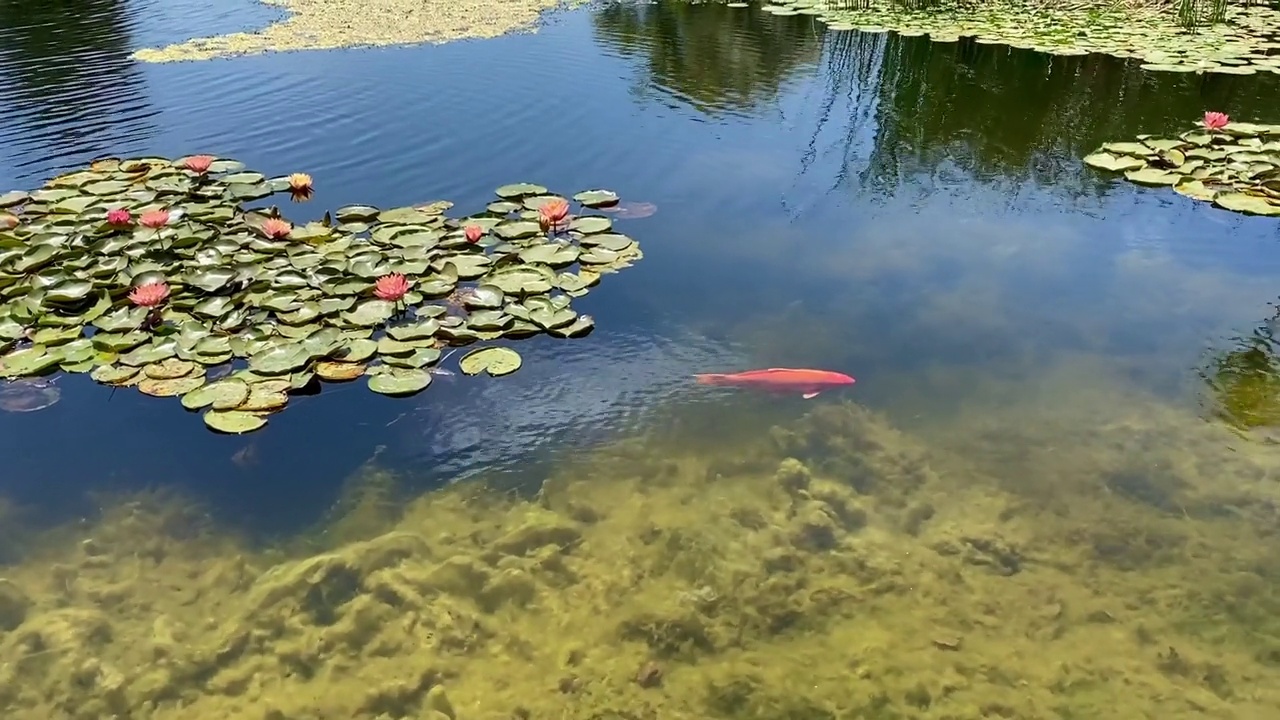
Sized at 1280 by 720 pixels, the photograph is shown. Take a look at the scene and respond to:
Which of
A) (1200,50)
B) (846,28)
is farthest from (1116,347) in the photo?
(846,28)

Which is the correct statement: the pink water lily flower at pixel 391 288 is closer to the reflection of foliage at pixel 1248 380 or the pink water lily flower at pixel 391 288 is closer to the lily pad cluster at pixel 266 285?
the lily pad cluster at pixel 266 285

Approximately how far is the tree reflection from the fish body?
4140 millimetres

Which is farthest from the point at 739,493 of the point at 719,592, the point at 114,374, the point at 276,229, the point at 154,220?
the point at 154,220

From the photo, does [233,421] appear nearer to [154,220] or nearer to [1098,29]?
[154,220]

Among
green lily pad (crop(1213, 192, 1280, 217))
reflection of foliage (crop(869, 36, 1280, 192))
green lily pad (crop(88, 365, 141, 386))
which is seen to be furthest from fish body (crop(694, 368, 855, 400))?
green lily pad (crop(1213, 192, 1280, 217))

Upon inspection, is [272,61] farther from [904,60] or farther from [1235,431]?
[1235,431]

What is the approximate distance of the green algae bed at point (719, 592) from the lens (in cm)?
199

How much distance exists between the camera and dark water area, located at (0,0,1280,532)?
9.25ft

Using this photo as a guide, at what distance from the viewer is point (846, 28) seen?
8281 millimetres

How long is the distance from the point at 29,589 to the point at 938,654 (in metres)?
2.38

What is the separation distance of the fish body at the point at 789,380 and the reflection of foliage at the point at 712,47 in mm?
3366

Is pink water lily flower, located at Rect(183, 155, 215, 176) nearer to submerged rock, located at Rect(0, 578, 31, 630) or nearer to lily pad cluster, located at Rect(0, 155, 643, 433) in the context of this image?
lily pad cluster, located at Rect(0, 155, 643, 433)

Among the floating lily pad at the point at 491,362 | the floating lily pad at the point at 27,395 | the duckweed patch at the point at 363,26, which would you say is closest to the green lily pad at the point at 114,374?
the floating lily pad at the point at 27,395

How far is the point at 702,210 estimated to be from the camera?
433cm
